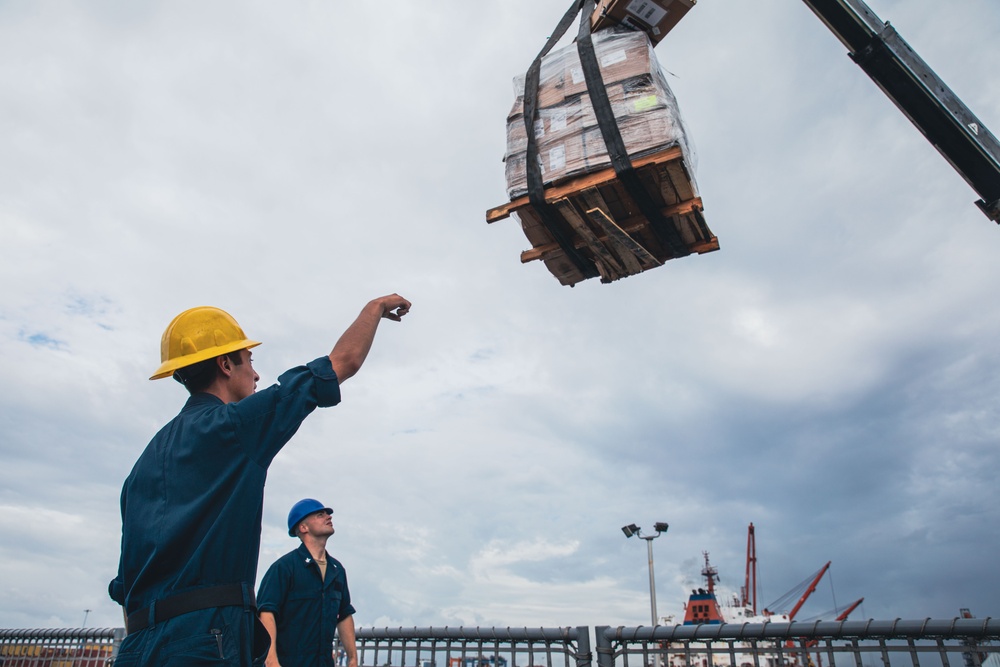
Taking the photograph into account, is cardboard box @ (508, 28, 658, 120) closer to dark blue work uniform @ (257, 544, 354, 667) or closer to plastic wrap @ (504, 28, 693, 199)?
plastic wrap @ (504, 28, 693, 199)

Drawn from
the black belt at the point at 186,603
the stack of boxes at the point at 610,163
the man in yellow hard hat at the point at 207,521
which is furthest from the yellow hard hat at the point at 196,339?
the stack of boxes at the point at 610,163

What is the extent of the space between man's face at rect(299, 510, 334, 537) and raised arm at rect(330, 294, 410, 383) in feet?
9.46

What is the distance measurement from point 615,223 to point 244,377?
315 centimetres

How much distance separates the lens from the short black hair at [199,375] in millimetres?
2486

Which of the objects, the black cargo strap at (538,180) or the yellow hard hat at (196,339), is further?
the black cargo strap at (538,180)

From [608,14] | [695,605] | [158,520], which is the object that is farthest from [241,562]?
[695,605]

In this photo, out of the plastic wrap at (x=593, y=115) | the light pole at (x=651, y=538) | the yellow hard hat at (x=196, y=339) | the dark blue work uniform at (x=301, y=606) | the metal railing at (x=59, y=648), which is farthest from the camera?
the light pole at (x=651, y=538)

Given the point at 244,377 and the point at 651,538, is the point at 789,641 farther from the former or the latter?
the point at 651,538

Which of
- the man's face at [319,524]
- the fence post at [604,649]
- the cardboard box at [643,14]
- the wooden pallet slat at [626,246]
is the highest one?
the cardboard box at [643,14]

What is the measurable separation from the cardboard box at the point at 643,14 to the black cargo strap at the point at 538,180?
25 cm

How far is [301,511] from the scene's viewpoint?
16.8ft

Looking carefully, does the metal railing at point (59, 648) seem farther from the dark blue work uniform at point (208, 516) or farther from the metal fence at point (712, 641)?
the dark blue work uniform at point (208, 516)

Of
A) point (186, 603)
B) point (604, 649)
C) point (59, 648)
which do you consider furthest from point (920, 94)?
point (59, 648)

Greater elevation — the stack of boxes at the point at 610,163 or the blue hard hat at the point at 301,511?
the stack of boxes at the point at 610,163
